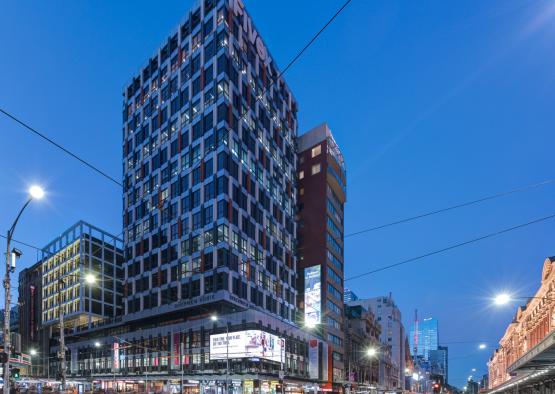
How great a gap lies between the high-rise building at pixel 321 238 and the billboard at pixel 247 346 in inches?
880

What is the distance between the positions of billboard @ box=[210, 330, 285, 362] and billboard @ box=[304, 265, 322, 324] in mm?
21644

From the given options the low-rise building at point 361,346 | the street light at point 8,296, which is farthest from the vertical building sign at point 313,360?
the street light at point 8,296

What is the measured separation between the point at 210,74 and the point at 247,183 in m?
18.0

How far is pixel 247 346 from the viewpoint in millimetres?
56781

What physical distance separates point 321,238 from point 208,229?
28.4 m

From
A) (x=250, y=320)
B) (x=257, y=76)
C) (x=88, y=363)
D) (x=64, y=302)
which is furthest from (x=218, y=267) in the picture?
(x=64, y=302)

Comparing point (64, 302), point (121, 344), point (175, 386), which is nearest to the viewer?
point (175, 386)

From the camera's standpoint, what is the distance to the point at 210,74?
238 feet

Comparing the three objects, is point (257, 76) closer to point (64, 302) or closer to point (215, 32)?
point (215, 32)

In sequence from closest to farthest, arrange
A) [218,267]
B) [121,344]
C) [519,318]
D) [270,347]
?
[270,347], [218,267], [121,344], [519,318]

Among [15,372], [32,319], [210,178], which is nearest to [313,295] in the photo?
[210,178]

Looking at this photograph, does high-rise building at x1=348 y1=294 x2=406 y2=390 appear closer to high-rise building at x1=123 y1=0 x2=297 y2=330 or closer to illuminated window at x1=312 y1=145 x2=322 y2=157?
illuminated window at x1=312 y1=145 x2=322 y2=157

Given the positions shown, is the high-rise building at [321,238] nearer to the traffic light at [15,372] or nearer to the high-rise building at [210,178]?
the high-rise building at [210,178]

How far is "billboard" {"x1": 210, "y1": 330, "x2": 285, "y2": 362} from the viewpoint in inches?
2235
